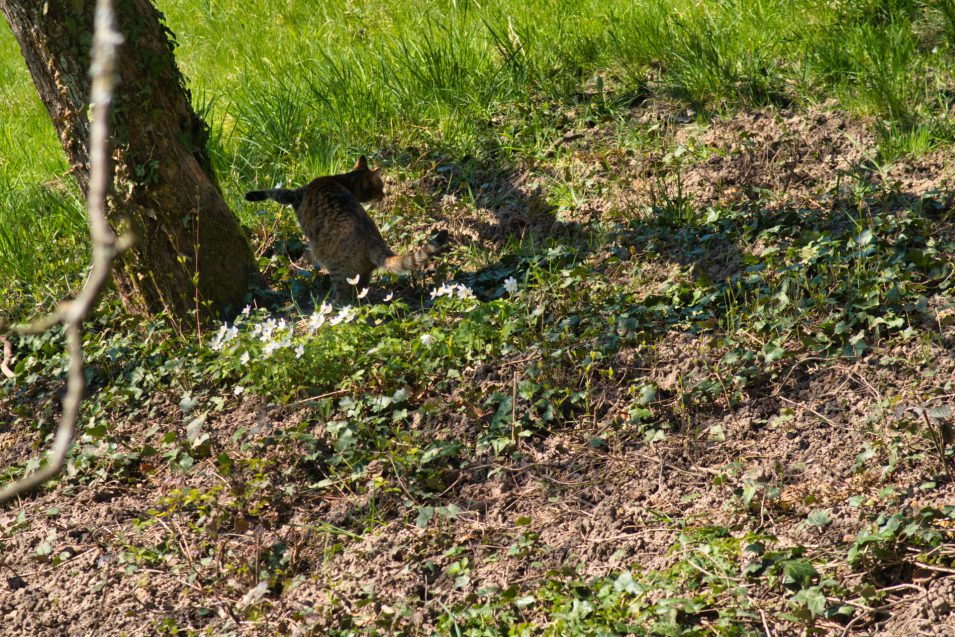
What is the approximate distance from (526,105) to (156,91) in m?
2.53

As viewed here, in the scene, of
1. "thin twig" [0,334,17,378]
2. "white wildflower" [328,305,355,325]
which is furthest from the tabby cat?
"thin twig" [0,334,17,378]

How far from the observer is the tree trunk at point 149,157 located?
15.9 feet

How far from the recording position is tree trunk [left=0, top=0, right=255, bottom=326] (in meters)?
4.84

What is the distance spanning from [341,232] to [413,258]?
494 millimetres

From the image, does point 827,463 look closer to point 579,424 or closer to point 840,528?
point 840,528

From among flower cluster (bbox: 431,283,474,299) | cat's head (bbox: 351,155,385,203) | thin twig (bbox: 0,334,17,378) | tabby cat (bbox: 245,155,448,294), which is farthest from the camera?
cat's head (bbox: 351,155,385,203)

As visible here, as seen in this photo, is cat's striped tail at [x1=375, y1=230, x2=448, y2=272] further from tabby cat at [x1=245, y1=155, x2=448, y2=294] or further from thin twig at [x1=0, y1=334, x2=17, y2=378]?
thin twig at [x1=0, y1=334, x2=17, y2=378]

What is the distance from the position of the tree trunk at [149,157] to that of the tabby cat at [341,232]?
41 cm

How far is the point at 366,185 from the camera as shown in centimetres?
590

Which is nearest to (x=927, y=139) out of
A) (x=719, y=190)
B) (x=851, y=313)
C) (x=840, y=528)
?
(x=719, y=190)

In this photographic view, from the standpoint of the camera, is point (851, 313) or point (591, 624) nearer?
point (591, 624)

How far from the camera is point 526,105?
21.5 ft

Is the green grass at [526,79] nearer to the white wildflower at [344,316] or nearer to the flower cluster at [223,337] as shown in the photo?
the flower cluster at [223,337]

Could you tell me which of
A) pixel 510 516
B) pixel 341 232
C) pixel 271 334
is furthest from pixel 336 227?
pixel 510 516
